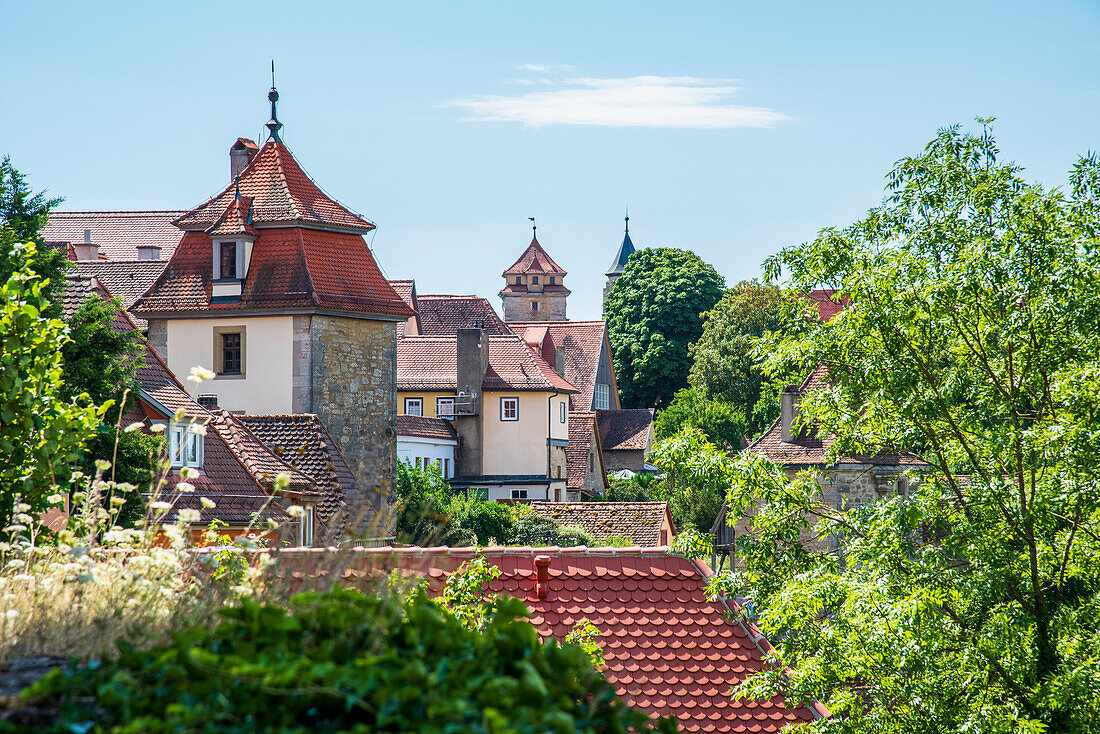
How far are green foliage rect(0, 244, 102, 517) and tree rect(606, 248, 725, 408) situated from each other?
69021 millimetres

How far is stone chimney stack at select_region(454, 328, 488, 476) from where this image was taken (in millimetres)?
51562

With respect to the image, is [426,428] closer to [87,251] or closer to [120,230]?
[87,251]

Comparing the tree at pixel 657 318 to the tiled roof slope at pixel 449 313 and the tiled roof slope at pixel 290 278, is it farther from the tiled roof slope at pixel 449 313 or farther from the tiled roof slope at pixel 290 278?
the tiled roof slope at pixel 290 278

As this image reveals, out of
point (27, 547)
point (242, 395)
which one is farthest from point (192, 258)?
point (27, 547)

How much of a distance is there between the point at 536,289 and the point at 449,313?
56906mm

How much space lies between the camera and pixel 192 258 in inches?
1236

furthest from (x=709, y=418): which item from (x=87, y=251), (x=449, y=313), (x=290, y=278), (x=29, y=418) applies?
(x=29, y=418)

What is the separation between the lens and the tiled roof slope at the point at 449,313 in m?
65.7

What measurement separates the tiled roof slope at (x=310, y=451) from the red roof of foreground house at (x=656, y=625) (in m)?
11.8

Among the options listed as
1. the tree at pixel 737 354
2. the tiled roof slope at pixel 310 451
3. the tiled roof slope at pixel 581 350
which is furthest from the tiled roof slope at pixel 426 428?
the tiled roof slope at pixel 581 350

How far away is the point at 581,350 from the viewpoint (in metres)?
77.2

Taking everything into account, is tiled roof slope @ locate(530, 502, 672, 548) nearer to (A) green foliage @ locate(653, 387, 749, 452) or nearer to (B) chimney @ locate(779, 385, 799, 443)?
(B) chimney @ locate(779, 385, 799, 443)

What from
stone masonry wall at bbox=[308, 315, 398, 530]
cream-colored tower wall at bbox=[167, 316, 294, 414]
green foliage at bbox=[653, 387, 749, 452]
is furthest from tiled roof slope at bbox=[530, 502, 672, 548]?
green foliage at bbox=[653, 387, 749, 452]

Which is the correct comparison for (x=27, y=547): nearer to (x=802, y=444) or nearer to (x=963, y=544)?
(x=963, y=544)
